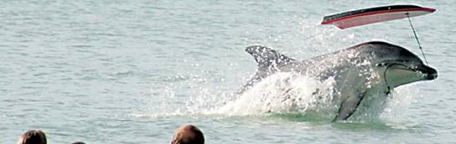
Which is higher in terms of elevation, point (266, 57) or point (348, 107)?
point (266, 57)

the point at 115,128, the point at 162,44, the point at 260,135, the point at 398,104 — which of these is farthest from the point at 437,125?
the point at 162,44

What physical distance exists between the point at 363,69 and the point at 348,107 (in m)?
0.60

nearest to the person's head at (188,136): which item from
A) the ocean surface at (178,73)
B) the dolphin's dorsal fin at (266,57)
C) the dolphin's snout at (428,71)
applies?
the ocean surface at (178,73)

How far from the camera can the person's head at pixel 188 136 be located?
31.4 ft

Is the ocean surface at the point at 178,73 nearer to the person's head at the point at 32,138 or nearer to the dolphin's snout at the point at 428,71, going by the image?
the dolphin's snout at the point at 428,71

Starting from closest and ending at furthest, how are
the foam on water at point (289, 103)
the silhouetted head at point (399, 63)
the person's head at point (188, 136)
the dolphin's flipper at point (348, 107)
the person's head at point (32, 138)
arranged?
the person's head at point (188, 136) → the person's head at point (32, 138) → the silhouetted head at point (399, 63) → the dolphin's flipper at point (348, 107) → the foam on water at point (289, 103)

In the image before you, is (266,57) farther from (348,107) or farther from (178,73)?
(178,73)

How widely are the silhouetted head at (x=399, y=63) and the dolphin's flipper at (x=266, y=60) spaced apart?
144 cm

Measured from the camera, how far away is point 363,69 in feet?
65.6

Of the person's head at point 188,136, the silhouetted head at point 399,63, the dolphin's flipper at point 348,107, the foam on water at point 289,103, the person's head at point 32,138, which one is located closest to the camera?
the person's head at point 188,136

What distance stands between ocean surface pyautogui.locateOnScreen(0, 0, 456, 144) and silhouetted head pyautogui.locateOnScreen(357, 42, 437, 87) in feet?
2.64

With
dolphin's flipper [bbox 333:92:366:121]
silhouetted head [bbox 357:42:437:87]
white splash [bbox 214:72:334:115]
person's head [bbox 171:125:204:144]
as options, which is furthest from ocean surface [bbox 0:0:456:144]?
person's head [bbox 171:125:204:144]

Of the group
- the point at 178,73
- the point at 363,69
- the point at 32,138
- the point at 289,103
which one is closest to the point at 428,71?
the point at 363,69

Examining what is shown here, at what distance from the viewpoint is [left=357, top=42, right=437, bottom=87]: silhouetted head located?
19.6 metres
